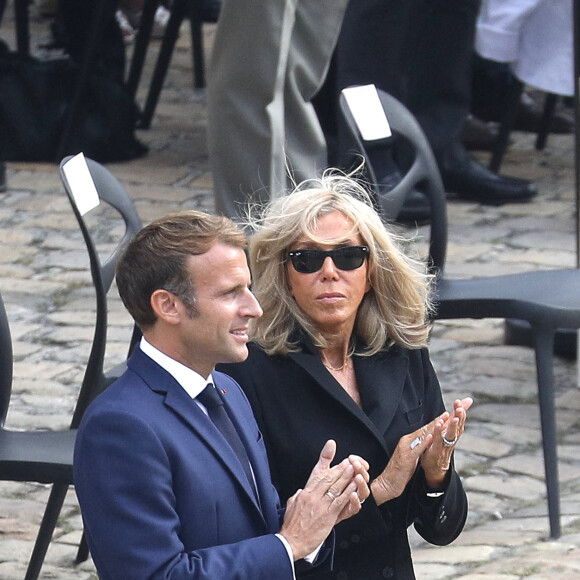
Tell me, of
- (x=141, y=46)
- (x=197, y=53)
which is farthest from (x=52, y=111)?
(x=197, y=53)

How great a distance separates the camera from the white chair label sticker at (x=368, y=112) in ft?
14.5

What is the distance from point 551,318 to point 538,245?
2.45m

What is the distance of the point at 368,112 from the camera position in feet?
14.6

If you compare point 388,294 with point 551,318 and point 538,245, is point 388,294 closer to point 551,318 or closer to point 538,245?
point 551,318

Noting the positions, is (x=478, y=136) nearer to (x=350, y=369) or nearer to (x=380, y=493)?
(x=350, y=369)

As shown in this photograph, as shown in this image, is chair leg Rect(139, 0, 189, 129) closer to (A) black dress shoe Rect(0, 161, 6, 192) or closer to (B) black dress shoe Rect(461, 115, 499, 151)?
(A) black dress shoe Rect(0, 161, 6, 192)

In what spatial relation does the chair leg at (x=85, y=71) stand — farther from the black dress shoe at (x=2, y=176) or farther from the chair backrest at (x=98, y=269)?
the chair backrest at (x=98, y=269)

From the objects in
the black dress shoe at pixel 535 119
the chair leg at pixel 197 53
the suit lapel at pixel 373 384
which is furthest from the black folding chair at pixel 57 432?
the chair leg at pixel 197 53

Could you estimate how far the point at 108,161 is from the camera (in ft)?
24.5

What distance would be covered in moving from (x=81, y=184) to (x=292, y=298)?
76cm

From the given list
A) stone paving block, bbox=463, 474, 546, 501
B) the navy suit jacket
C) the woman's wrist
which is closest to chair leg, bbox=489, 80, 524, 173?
stone paving block, bbox=463, 474, 546, 501

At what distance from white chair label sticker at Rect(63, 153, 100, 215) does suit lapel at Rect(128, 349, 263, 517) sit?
1.16m

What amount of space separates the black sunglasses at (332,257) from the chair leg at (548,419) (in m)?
1.19

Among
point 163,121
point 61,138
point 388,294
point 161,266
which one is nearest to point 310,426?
point 388,294
